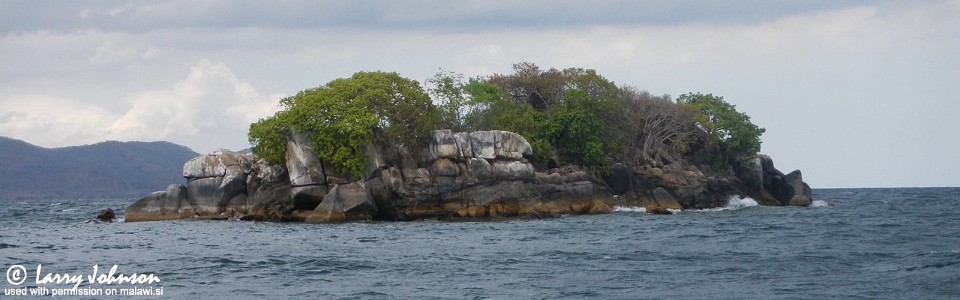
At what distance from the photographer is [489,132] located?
63688mm

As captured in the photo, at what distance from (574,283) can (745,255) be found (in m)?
8.66

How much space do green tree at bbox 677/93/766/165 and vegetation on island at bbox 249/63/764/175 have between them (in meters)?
0.07

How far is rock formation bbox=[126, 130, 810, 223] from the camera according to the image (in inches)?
2383

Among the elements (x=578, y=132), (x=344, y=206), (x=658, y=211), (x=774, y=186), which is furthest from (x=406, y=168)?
(x=774, y=186)

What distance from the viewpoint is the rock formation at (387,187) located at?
6053 centimetres

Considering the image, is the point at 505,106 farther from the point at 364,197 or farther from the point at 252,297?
the point at 252,297

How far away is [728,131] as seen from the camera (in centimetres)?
7819

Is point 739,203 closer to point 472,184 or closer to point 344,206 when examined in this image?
point 472,184

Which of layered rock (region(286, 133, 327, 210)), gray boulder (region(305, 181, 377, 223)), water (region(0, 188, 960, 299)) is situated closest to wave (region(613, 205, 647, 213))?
water (region(0, 188, 960, 299))

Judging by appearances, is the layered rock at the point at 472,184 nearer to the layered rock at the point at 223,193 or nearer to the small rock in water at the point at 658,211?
the small rock in water at the point at 658,211

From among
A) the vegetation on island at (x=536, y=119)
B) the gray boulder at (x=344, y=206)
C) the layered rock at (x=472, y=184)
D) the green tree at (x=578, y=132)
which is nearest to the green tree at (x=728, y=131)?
the vegetation on island at (x=536, y=119)

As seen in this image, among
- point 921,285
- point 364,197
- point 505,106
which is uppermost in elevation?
point 505,106

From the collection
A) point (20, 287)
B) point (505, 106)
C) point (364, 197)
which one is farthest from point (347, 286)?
point (505, 106)

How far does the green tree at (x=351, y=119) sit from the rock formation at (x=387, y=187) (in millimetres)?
715
